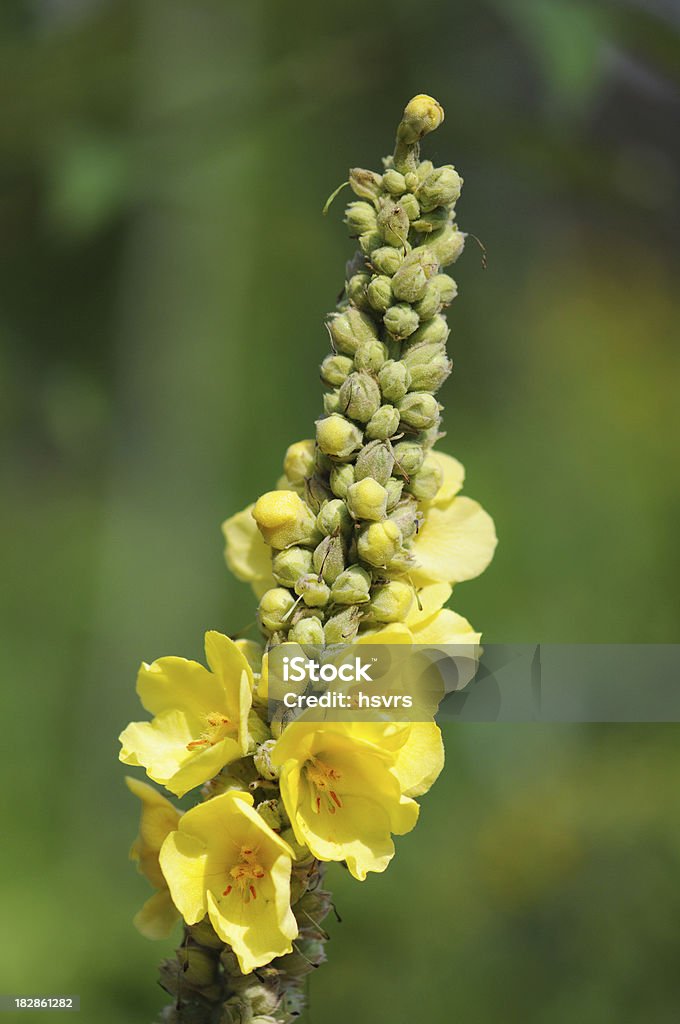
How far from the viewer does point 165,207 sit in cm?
429

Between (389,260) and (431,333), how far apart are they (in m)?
0.12

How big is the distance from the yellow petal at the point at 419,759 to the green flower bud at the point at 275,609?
24 cm

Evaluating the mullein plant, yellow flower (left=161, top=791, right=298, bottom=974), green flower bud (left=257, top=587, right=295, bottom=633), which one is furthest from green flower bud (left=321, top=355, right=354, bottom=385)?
yellow flower (left=161, top=791, right=298, bottom=974)

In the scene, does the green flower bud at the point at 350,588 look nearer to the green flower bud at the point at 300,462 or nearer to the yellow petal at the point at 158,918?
the green flower bud at the point at 300,462

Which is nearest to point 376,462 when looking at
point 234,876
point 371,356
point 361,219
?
point 371,356

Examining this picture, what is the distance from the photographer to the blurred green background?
318 cm

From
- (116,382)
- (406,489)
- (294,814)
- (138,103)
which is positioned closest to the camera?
(294,814)

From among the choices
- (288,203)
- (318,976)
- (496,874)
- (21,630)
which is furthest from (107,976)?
(288,203)

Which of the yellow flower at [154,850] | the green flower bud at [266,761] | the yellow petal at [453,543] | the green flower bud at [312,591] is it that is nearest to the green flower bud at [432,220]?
the yellow petal at [453,543]

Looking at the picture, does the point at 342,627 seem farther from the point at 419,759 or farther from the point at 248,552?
the point at 248,552

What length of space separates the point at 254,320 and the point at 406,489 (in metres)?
3.38

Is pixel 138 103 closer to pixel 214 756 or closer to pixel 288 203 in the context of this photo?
pixel 288 203

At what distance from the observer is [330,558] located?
4.63 feet

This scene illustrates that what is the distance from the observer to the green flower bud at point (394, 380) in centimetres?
141
